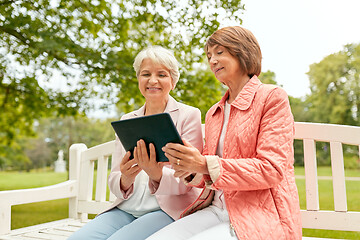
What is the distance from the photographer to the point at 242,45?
182 centimetres

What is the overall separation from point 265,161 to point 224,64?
542 millimetres

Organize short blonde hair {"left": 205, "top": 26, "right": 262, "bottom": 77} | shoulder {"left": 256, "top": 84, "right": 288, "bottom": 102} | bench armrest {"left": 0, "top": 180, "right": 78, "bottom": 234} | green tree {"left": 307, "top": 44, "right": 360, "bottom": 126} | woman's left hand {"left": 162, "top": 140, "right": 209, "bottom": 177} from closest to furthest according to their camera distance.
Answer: woman's left hand {"left": 162, "top": 140, "right": 209, "bottom": 177} → shoulder {"left": 256, "top": 84, "right": 288, "bottom": 102} → short blonde hair {"left": 205, "top": 26, "right": 262, "bottom": 77} → bench armrest {"left": 0, "top": 180, "right": 78, "bottom": 234} → green tree {"left": 307, "top": 44, "right": 360, "bottom": 126}

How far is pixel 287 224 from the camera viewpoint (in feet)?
5.31

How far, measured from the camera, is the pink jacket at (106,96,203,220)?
6.64 feet

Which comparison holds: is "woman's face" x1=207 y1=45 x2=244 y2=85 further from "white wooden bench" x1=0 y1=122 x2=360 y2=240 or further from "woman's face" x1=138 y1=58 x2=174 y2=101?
"white wooden bench" x1=0 y1=122 x2=360 y2=240

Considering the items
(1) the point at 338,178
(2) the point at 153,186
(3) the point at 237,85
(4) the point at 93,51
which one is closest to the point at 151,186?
(2) the point at 153,186

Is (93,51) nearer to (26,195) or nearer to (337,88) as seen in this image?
(26,195)

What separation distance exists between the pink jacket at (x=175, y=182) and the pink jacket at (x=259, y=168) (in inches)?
10.5

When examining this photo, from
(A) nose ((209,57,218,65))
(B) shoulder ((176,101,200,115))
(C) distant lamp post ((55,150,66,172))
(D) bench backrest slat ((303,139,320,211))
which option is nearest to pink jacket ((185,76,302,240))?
(A) nose ((209,57,218,65))

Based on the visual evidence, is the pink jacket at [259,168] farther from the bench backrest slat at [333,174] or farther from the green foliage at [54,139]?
the green foliage at [54,139]

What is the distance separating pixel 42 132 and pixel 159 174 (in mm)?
28830

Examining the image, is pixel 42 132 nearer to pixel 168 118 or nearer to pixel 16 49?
pixel 16 49

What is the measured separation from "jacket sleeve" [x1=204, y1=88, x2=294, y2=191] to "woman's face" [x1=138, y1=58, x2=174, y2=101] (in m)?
0.72

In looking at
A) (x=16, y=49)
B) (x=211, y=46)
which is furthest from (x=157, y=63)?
(x=16, y=49)
